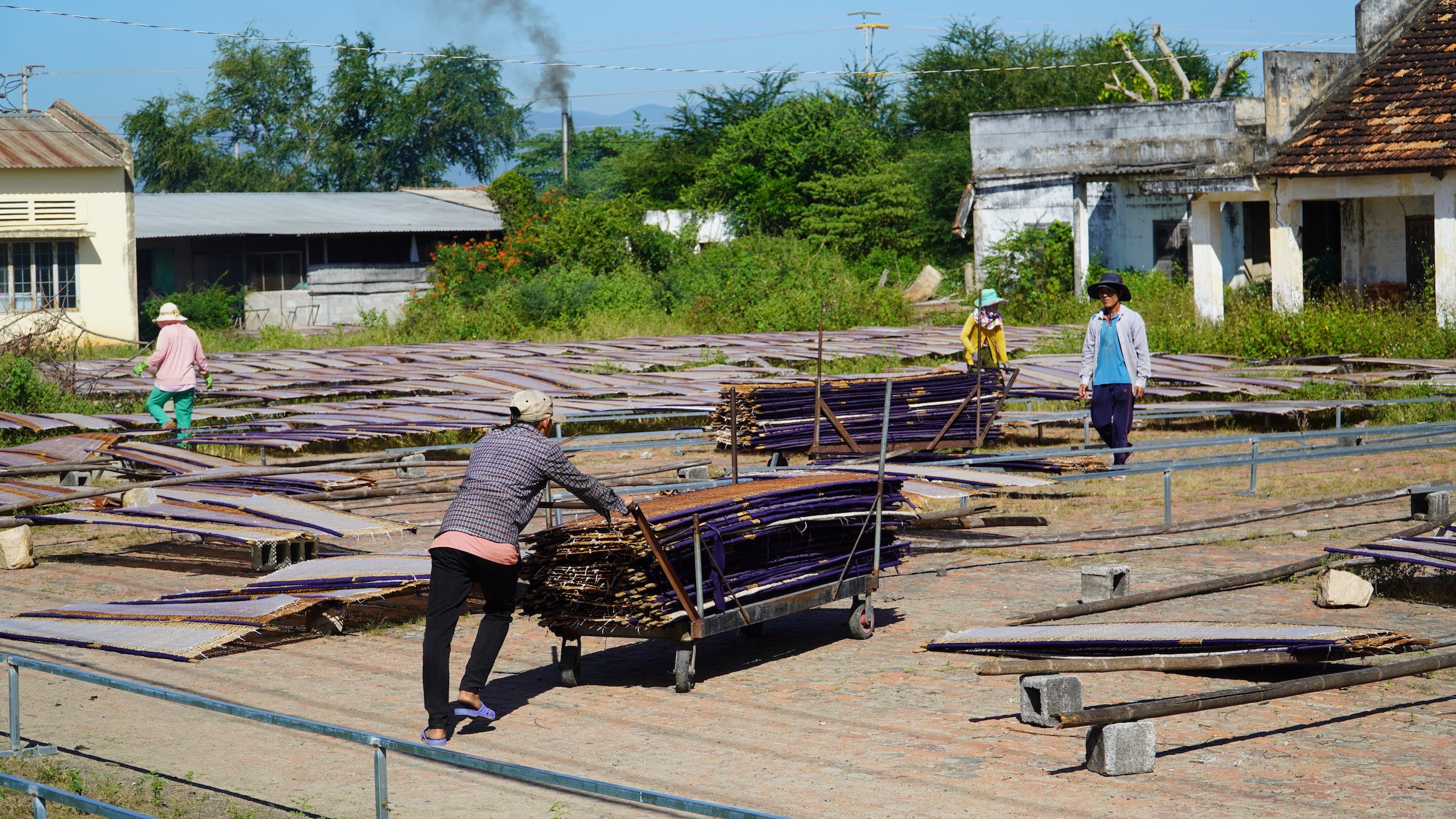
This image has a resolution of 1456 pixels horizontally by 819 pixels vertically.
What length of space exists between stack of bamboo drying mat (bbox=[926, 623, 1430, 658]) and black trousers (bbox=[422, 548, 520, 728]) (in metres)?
2.13

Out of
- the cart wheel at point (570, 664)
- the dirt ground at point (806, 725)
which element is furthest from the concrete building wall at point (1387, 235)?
the cart wheel at point (570, 664)

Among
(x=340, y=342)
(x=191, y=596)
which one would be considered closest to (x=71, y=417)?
(x=191, y=596)

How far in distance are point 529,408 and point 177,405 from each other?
10087 mm

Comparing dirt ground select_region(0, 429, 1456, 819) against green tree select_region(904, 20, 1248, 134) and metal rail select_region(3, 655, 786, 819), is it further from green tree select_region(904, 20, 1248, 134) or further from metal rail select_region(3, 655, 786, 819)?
green tree select_region(904, 20, 1248, 134)

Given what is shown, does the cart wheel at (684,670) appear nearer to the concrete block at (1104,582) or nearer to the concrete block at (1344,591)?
the concrete block at (1104,582)

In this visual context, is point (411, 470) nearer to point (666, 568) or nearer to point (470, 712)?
point (666, 568)

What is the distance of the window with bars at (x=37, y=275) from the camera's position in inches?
1310

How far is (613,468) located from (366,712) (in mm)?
8989

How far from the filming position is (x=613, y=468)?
16.0 metres

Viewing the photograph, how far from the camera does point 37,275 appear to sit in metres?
33.6

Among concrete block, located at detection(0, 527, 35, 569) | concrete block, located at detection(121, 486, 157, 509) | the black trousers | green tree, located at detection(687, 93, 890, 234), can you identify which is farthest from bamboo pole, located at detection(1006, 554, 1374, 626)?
green tree, located at detection(687, 93, 890, 234)

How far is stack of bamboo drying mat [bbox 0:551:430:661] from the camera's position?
812cm

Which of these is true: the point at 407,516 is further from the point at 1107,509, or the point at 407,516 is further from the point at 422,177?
the point at 422,177

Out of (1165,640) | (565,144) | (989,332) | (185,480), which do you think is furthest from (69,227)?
(565,144)
